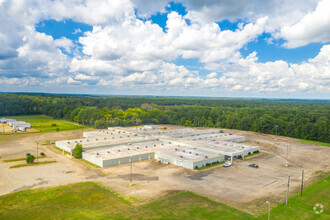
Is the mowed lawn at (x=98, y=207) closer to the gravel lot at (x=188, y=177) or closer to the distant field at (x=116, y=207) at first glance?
the distant field at (x=116, y=207)

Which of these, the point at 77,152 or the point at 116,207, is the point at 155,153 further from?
the point at 116,207

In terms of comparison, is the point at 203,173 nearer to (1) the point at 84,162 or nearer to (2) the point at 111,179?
(2) the point at 111,179

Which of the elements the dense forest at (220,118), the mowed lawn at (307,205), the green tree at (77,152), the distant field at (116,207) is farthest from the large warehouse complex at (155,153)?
the dense forest at (220,118)

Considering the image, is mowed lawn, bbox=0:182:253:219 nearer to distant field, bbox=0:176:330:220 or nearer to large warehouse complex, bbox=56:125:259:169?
distant field, bbox=0:176:330:220

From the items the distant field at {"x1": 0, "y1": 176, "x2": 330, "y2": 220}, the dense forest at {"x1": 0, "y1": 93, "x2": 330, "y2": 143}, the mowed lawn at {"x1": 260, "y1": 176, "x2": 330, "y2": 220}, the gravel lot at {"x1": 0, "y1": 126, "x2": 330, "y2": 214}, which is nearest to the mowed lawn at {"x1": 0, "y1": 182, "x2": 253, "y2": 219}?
the distant field at {"x1": 0, "y1": 176, "x2": 330, "y2": 220}

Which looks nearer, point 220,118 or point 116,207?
point 116,207

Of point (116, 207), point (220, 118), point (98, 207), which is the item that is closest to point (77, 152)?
point (98, 207)

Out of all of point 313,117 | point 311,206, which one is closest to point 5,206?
point 311,206

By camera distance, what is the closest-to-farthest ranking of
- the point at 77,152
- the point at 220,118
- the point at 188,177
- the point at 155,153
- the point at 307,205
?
the point at 307,205 < the point at 188,177 < the point at 77,152 < the point at 155,153 < the point at 220,118
